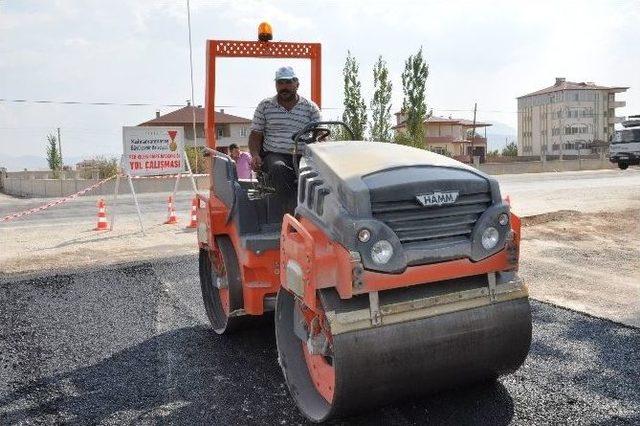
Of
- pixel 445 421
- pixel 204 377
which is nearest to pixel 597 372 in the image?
pixel 445 421

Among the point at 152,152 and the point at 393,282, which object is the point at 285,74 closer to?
the point at 393,282

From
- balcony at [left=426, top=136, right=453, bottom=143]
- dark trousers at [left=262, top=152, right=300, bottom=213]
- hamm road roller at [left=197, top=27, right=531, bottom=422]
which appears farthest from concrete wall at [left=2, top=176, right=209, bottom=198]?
Result: balcony at [left=426, top=136, right=453, bottom=143]

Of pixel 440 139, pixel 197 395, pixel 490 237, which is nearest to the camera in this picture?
pixel 490 237

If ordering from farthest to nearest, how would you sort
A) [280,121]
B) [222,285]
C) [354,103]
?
1. [354,103]
2. [222,285]
3. [280,121]

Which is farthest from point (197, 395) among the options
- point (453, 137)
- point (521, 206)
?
point (453, 137)

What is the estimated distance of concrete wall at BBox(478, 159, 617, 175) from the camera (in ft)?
136

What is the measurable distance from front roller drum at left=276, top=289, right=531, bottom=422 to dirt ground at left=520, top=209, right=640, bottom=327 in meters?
2.83

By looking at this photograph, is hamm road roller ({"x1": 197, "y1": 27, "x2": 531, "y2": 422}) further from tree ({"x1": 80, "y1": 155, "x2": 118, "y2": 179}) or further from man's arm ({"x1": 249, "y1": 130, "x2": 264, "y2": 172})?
tree ({"x1": 80, "y1": 155, "x2": 118, "y2": 179})

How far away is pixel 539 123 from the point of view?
98.1 metres

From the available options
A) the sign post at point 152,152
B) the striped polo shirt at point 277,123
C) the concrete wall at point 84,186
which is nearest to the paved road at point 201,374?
the striped polo shirt at point 277,123

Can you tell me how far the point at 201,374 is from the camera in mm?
4555

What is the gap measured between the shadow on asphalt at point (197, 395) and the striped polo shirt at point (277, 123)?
1691 millimetres

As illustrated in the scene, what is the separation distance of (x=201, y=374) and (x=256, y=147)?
6.09 ft

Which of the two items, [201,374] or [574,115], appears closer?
[201,374]
